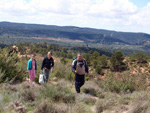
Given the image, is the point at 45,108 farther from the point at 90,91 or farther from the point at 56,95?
the point at 90,91

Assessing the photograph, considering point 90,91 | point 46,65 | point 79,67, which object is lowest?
point 90,91

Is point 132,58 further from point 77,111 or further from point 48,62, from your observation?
point 77,111

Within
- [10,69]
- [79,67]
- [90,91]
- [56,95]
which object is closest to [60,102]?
[56,95]

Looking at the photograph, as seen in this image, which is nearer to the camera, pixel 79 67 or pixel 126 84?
pixel 79 67

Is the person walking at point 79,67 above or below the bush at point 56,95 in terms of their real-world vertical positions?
above

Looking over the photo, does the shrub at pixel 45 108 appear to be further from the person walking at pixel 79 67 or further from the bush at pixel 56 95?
the person walking at pixel 79 67

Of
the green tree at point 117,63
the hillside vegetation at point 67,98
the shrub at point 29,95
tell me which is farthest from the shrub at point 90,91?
the green tree at point 117,63

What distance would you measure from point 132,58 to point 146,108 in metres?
35.9

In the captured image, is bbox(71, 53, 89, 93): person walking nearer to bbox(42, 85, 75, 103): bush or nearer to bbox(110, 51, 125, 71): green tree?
bbox(42, 85, 75, 103): bush

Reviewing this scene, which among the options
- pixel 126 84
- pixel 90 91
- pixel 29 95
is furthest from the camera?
pixel 126 84

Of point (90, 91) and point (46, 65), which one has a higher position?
point (46, 65)

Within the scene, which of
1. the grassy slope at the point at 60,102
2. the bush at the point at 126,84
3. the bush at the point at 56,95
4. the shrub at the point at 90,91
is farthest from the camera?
the bush at the point at 126,84

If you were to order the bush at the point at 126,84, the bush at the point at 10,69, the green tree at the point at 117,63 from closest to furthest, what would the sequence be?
the bush at the point at 126,84 → the bush at the point at 10,69 → the green tree at the point at 117,63

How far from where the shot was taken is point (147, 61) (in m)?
36.3
